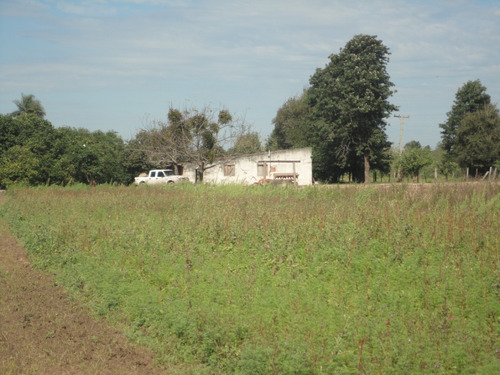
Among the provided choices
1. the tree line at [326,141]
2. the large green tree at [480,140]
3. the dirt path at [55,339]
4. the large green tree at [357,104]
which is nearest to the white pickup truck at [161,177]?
the tree line at [326,141]

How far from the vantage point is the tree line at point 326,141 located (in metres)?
35.7

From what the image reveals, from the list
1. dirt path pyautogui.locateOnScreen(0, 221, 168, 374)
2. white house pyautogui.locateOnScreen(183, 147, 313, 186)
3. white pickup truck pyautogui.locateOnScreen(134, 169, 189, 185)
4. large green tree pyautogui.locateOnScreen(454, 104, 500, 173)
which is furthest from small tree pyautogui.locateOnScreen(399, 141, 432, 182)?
dirt path pyautogui.locateOnScreen(0, 221, 168, 374)

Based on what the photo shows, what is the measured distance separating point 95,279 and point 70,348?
9.07 feet

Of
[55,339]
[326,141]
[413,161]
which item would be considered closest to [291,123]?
[326,141]

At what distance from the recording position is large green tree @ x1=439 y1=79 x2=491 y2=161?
2290 inches

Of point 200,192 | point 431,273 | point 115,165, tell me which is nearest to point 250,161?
point 115,165

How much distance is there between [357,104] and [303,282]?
3535cm

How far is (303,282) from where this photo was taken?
313 inches

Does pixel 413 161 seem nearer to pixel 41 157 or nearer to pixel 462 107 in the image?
pixel 462 107

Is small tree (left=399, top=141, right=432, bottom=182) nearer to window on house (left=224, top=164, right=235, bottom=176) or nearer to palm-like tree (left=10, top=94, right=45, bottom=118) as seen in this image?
window on house (left=224, top=164, right=235, bottom=176)

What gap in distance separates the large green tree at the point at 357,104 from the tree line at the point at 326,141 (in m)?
0.09

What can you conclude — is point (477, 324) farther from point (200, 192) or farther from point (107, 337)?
point (200, 192)

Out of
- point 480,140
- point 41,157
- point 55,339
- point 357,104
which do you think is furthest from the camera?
point 480,140

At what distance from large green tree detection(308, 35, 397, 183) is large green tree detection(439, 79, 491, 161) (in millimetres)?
18521
